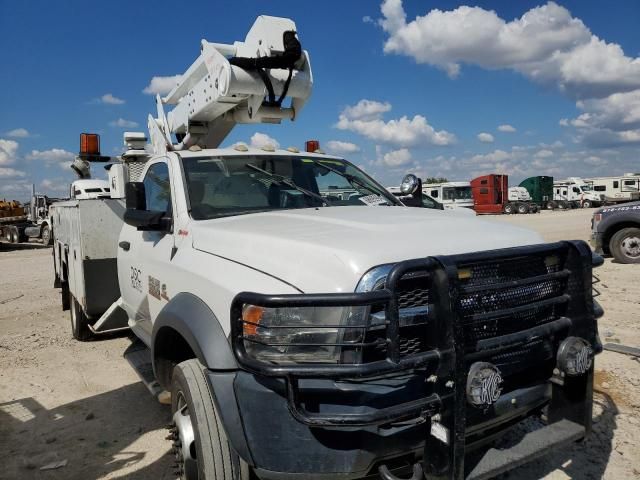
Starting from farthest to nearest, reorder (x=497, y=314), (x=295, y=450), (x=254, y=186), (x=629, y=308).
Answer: (x=629, y=308) < (x=254, y=186) < (x=497, y=314) < (x=295, y=450)

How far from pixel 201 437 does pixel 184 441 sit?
0.32 metres

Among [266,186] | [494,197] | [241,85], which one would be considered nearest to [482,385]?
[266,186]

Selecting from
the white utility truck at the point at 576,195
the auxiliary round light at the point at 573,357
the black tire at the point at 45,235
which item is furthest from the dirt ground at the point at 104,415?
the white utility truck at the point at 576,195

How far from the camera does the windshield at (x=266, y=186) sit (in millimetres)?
3410

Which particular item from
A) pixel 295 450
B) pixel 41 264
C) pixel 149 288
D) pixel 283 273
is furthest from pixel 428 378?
pixel 41 264

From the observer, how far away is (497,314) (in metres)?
2.16

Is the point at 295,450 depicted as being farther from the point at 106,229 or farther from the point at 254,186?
the point at 106,229

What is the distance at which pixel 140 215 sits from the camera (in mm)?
3273

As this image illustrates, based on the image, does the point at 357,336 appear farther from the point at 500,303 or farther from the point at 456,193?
the point at 456,193

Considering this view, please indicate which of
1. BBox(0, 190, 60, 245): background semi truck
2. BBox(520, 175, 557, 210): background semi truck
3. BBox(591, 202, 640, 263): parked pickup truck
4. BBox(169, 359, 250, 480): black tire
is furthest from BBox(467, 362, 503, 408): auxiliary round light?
BBox(520, 175, 557, 210): background semi truck

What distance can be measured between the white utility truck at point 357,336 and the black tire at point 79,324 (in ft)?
9.04

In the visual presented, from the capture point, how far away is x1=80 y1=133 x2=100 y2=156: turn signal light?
7.66 m

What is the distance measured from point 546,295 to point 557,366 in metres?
0.33

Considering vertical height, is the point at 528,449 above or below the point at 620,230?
below
